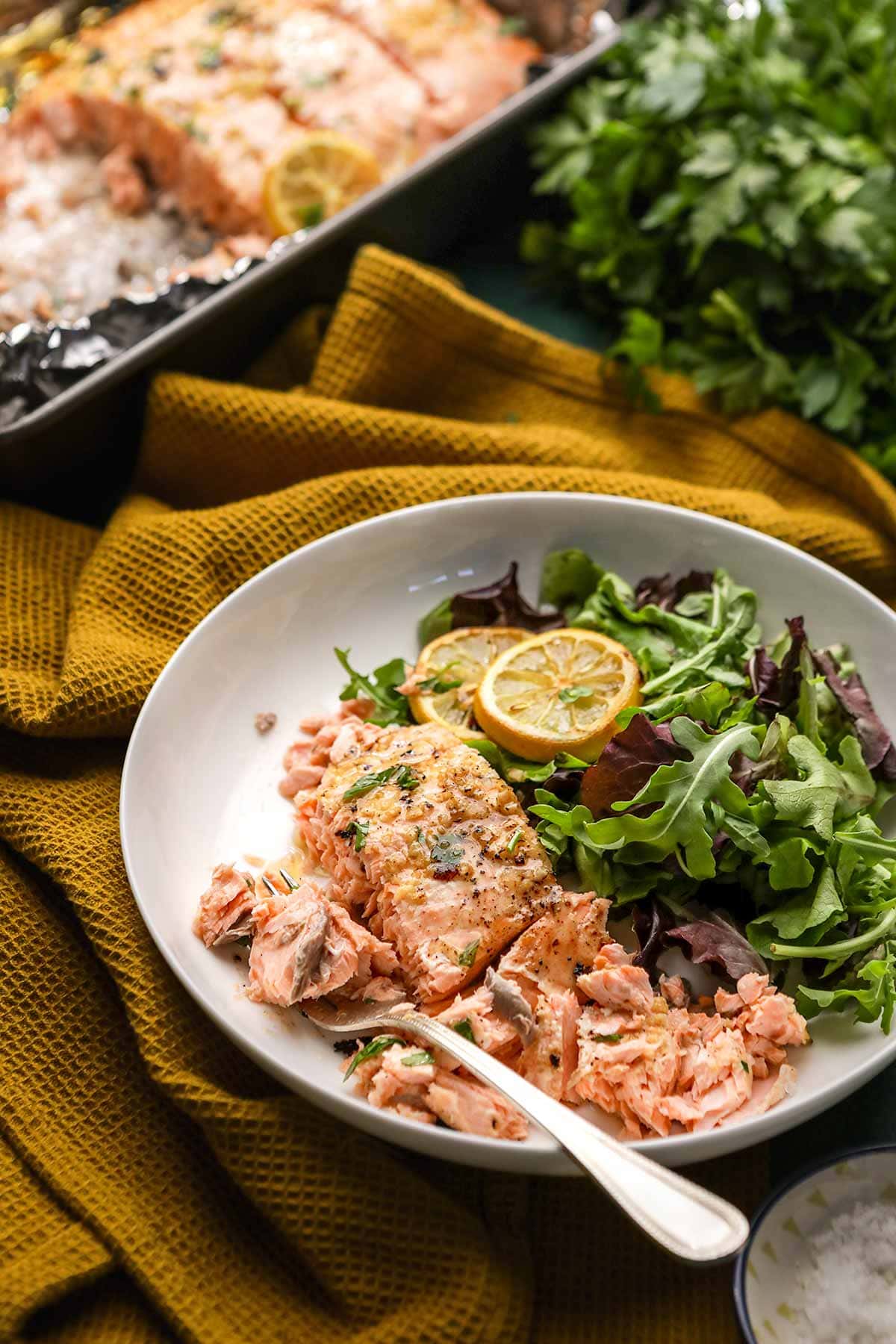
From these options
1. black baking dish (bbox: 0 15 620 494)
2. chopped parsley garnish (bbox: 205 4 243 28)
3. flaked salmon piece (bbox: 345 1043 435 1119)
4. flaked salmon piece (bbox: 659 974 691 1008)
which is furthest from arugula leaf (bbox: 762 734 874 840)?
chopped parsley garnish (bbox: 205 4 243 28)

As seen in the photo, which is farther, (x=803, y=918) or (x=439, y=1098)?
(x=803, y=918)

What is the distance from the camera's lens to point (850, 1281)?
223cm

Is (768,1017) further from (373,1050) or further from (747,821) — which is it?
(373,1050)

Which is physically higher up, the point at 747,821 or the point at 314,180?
the point at 314,180

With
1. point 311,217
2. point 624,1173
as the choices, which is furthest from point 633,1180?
point 311,217

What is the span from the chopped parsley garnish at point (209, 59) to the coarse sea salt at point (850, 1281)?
4085 millimetres

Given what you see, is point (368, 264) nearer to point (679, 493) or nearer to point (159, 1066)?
point (679, 493)

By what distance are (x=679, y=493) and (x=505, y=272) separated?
1.47m

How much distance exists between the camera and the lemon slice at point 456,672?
290cm

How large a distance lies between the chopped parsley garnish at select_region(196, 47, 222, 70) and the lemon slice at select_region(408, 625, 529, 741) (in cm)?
259

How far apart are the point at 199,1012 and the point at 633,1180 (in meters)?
0.95

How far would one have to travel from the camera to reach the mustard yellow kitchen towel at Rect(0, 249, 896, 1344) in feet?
7.60

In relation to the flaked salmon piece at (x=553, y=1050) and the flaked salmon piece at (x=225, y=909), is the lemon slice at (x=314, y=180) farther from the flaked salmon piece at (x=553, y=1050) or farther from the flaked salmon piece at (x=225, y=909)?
the flaked salmon piece at (x=553, y=1050)

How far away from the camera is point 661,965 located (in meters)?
2.51
